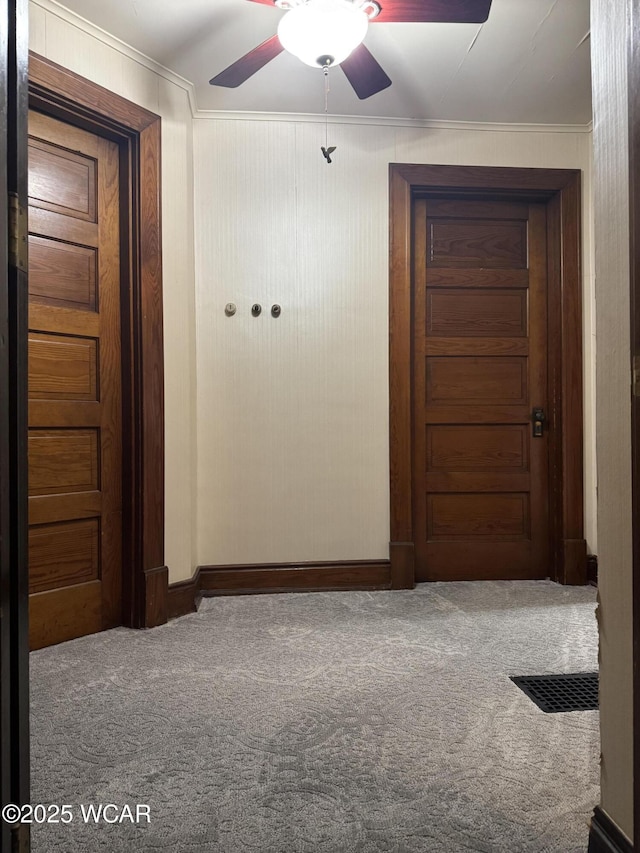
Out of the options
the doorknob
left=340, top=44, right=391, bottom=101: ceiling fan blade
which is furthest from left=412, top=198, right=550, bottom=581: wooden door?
left=340, top=44, right=391, bottom=101: ceiling fan blade

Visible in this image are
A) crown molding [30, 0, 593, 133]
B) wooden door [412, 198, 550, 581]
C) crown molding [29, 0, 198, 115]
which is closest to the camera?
crown molding [29, 0, 198, 115]

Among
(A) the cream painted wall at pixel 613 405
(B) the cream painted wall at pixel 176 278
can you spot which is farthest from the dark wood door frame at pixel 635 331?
(B) the cream painted wall at pixel 176 278

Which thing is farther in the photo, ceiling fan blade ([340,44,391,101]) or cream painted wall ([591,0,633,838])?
ceiling fan blade ([340,44,391,101])

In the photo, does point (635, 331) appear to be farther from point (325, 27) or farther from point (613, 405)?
point (325, 27)

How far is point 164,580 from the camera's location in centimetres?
275

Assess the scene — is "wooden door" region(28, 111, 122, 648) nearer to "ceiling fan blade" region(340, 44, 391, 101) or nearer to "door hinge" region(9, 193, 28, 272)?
"ceiling fan blade" region(340, 44, 391, 101)

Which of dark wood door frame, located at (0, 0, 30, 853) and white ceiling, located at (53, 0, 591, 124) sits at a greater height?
white ceiling, located at (53, 0, 591, 124)

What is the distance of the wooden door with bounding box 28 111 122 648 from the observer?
242 centimetres

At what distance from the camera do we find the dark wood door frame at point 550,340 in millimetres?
3307

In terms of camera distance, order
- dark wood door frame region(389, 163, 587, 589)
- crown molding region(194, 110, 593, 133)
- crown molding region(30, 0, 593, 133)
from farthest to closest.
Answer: dark wood door frame region(389, 163, 587, 589)
crown molding region(194, 110, 593, 133)
crown molding region(30, 0, 593, 133)

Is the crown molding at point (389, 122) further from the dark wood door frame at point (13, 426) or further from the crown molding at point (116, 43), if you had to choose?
the dark wood door frame at point (13, 426)

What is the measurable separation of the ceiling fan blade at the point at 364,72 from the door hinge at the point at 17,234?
1.74 m

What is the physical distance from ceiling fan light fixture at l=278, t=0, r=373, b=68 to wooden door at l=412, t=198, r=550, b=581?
4.98ft

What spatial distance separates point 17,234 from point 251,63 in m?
1.72
